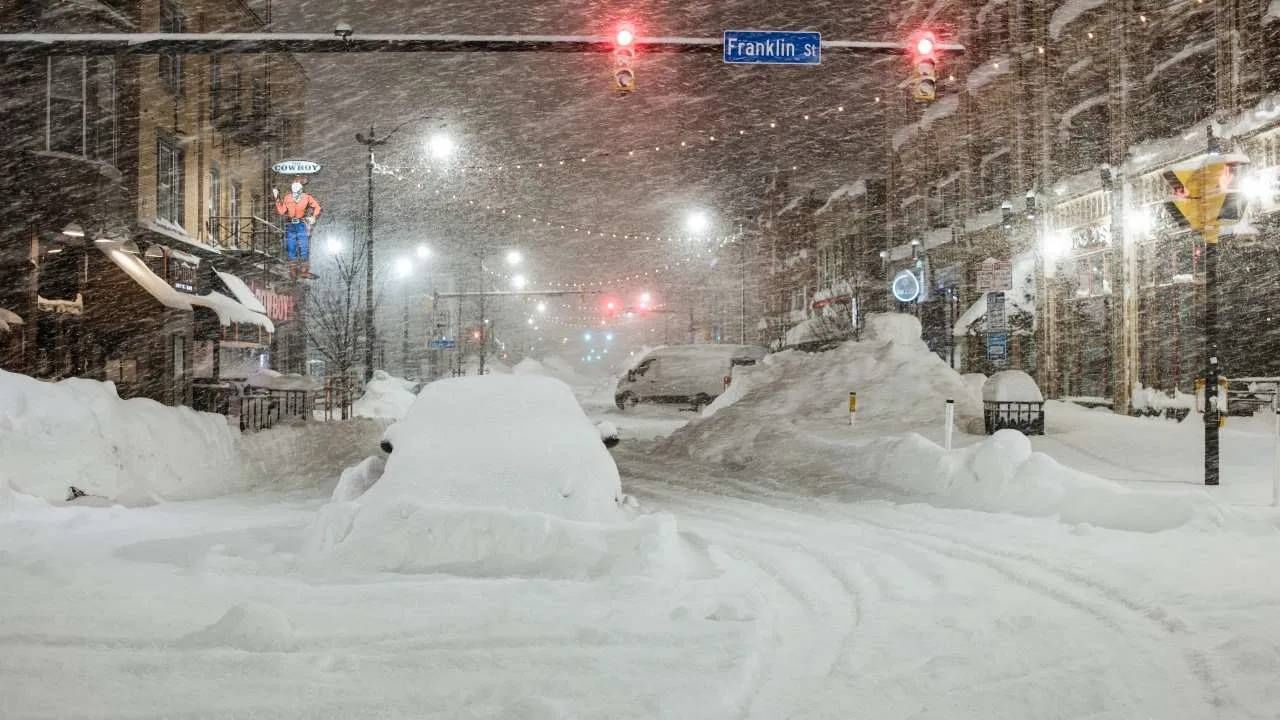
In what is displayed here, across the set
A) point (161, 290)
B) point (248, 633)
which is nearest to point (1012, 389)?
point (248, 633)

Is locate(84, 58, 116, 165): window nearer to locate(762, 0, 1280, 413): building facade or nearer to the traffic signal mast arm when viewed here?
the traffic signal mast arm

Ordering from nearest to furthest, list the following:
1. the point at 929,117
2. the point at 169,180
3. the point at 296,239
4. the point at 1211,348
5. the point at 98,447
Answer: the point at 1211,348
the point at 98,447
the point at 169,180
the point at 296,239
the point at 929,117

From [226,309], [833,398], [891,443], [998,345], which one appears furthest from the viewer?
[998,345]

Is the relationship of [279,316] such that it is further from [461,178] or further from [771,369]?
[771,369]

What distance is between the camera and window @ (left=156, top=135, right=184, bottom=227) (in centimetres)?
2728

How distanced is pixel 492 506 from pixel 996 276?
2397cm

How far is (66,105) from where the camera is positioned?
2295cm

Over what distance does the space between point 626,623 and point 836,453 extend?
1118 centimetres

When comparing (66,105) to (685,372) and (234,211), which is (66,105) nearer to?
(234,211)

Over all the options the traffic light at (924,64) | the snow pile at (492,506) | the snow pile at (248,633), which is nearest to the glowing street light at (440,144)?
the traffic light at (924,64)

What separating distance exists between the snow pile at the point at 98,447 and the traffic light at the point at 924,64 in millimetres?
12034

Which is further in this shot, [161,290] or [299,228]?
[299,228]

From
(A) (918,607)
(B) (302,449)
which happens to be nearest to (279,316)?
(B) (302,449)

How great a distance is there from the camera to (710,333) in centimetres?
7481
